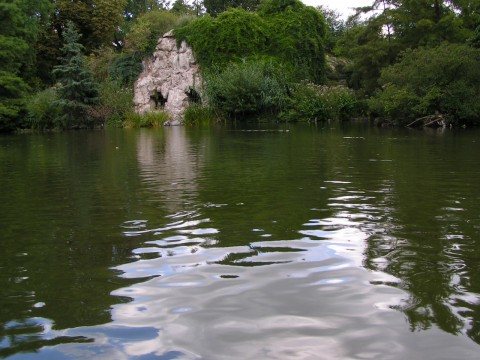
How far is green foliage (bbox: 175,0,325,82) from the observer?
39281 mm

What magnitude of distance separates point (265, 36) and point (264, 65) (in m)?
3.58

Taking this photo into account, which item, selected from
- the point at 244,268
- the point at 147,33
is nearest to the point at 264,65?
the point at 147,33

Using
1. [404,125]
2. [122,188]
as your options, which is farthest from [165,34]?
[122,188]

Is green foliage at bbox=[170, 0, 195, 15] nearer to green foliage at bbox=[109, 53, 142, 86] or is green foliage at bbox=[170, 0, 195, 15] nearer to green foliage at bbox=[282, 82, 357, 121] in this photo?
green foliage at bbox=[109, 53, 142, 86]

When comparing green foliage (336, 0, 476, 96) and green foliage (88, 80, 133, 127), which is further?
green foliage (88, 80, 133, 127)

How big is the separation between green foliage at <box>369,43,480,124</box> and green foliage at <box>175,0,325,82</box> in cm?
1575

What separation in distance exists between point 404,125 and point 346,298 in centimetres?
2515

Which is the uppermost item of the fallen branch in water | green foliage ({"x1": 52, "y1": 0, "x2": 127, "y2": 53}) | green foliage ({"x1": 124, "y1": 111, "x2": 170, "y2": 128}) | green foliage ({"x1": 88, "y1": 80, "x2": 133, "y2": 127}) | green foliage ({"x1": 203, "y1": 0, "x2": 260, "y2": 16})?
green foliage ({"x1": 203, "y1": 0, "x2": 260, "y2": 16})

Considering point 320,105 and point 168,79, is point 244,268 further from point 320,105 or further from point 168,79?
point 168,79

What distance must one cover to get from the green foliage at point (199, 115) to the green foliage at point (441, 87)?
43.7ft

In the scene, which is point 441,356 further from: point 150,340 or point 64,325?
point 64,325

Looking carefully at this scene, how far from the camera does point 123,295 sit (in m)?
3.69

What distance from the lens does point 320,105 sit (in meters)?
35.6

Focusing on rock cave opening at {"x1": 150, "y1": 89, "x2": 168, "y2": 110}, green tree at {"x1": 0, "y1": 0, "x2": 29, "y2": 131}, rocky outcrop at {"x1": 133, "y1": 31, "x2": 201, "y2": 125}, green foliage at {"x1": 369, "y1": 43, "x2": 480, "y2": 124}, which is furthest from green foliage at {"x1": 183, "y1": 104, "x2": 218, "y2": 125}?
green foliage at {"x1": 369, "y1": 43, "x2": 480, "y2": 124}
